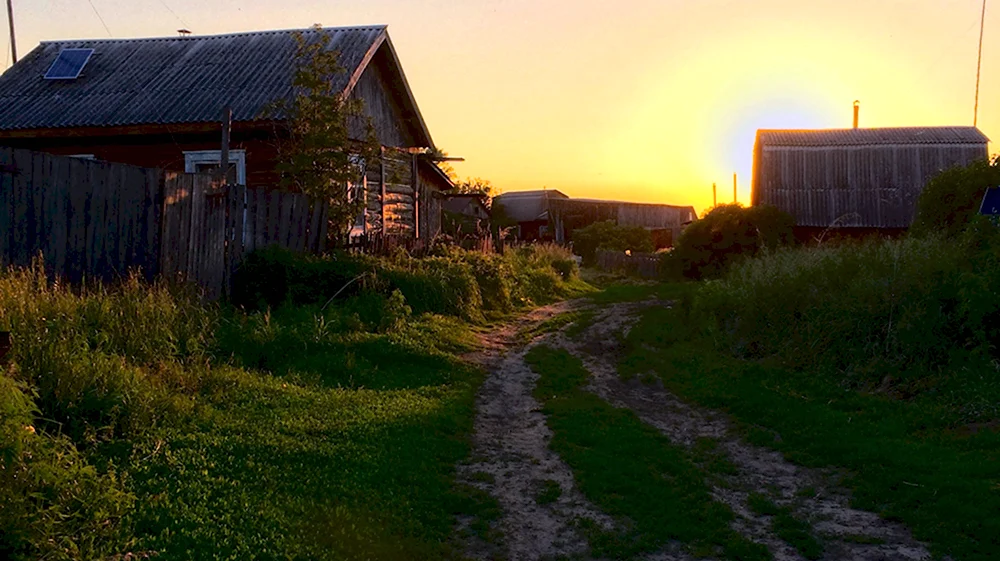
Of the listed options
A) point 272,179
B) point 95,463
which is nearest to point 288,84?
point 272,179

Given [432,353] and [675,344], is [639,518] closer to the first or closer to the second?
[432,353]

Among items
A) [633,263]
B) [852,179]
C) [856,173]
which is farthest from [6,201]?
[856,173]

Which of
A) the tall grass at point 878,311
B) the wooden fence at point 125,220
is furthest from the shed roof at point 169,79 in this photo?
the tall grass at point 878,311

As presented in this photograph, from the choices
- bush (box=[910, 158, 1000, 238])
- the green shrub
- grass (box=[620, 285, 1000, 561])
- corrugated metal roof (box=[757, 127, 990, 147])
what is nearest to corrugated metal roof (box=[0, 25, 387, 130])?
grass (box=[620, 285, 1000, 561])

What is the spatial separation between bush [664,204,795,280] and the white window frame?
1723 centimetres

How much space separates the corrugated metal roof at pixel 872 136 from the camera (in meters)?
34.0

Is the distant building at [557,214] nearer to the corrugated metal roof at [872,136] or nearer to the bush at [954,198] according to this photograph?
the corrugated metal roof at [872,136]

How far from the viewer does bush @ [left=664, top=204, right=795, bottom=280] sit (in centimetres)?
2966

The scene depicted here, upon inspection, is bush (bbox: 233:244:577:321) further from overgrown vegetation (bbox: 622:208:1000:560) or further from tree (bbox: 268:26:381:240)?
overgrown vegetation (bbox: 622:208:1000:560)

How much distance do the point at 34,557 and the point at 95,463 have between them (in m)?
1.50

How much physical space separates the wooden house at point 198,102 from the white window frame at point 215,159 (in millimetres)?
22

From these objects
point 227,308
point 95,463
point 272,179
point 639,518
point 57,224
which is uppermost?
point 272,179

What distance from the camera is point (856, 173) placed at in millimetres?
33688

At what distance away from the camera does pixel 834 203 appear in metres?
33.0
